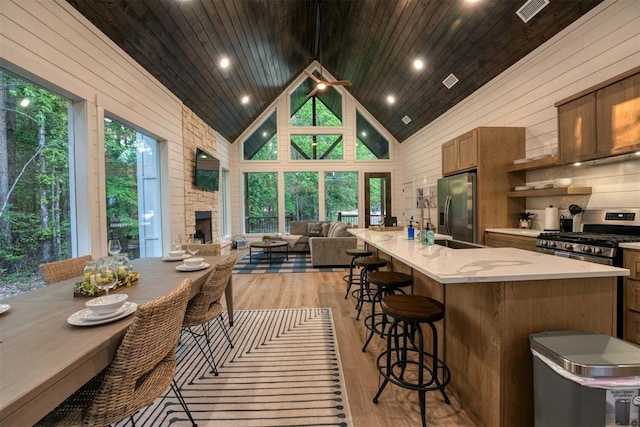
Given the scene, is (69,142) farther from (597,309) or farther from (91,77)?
(597,309)

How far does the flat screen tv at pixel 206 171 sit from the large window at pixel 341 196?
3.34m

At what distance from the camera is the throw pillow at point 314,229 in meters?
7.75

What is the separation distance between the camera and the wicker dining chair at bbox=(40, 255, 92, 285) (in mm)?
2055

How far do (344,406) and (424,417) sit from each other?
1.64 ft

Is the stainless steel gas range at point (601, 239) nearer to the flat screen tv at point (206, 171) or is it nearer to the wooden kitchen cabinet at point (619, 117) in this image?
the wooden kitchen cabinet at point (619, 117)

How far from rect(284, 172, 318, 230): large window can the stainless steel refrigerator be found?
4153mm

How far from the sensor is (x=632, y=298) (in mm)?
2127

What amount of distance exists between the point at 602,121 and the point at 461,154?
1892mm

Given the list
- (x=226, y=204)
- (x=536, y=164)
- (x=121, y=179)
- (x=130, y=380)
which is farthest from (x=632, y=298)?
(x=226, y=204)

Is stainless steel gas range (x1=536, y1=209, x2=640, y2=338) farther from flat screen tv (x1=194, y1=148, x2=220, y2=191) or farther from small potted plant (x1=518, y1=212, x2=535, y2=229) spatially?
flat screen tv (x1=194, y1=148, x2=220, y2=191)

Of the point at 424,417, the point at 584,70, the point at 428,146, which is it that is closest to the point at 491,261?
the point at 424,417

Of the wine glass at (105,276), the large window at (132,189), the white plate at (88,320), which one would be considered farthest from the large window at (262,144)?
the white plate at (88,320)

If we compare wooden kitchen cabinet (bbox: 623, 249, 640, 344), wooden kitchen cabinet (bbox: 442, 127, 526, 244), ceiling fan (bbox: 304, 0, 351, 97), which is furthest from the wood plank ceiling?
wooden kitchen cabinet (bbox: 623, 249, 640, 344)

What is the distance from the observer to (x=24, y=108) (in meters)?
2.29
